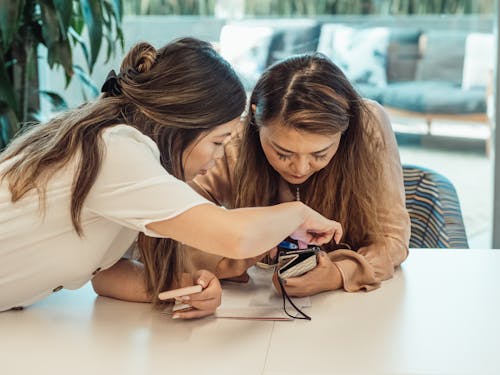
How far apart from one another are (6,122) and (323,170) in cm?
136

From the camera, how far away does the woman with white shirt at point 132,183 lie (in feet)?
4.69

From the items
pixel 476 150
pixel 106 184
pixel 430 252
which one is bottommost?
pixel 476 150

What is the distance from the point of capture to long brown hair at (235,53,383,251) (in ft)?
5.97

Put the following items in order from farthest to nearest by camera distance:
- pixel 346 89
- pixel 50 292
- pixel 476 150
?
1. pixel 476 150
2. pixel 346 89
3. pixel 50 292

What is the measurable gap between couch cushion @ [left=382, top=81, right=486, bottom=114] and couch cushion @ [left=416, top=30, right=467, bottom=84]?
44 mm

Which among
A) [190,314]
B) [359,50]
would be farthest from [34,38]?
[190,314]

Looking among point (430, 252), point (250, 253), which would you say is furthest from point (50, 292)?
point (430, 252)

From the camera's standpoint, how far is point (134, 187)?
1431mm

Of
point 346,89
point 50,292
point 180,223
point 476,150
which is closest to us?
point 180,223

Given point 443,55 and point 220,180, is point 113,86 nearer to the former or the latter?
point 220,180

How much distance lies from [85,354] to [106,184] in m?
0.30

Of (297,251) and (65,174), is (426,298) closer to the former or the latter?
(297,251)

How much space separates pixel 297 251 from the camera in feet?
5.71

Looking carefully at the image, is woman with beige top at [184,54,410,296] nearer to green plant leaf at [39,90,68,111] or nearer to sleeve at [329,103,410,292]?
sleeve at [329,103,410,292]
